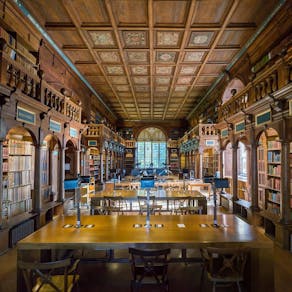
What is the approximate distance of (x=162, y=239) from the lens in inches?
106

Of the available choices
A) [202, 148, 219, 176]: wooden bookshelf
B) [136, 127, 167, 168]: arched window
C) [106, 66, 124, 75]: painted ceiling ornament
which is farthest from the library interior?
[136, 127, 167, 168]: arched window

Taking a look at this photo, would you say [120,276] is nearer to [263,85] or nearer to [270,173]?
[263,85]

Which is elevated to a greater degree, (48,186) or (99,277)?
(48,186)

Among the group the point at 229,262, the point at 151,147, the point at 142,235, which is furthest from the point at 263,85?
the point at 151,147

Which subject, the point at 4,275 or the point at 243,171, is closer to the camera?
the point at 4,275

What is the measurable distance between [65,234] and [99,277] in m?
0.89

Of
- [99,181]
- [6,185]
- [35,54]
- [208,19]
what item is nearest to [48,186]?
[6,185]

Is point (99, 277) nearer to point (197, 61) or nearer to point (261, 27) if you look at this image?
point (261, 27)

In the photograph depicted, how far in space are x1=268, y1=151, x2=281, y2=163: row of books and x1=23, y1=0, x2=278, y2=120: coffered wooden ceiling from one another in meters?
3.02

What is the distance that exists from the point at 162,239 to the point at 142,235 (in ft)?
0.84

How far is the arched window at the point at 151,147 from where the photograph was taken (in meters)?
19.7

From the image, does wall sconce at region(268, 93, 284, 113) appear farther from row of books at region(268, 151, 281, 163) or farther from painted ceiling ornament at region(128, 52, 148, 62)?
painted ceiling ornament at region(128, 52, 148, 62)

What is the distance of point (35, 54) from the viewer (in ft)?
20.0

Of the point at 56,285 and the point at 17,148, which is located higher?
the point at 17,148
